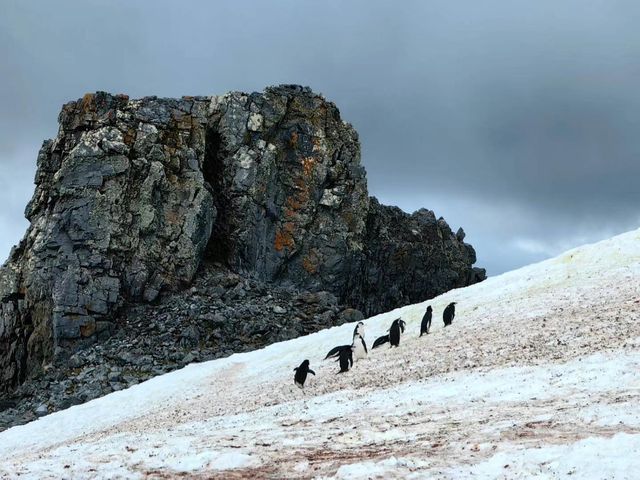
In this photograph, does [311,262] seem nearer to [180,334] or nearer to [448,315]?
[180,334]

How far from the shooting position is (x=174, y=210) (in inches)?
2699

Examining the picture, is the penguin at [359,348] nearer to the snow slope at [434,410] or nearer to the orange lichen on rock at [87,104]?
the snow slope at [434,410]

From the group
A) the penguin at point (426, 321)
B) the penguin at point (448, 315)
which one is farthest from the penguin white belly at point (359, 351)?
the penguin at point (448, 315)

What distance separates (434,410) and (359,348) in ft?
49.2

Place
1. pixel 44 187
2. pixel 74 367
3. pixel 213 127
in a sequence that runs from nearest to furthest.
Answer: pixel 74 367, pixel 44 187, pixel 213 127

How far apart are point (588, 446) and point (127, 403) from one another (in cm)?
3154

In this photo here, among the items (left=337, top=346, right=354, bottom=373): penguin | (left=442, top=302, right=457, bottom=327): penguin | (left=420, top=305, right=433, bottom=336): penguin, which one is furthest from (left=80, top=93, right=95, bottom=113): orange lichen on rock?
(left=337, top=346, right=354, bottom=373): penguin

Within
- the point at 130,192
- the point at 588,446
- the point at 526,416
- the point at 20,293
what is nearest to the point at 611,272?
the point at 526,416

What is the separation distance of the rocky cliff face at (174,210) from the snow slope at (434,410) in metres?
27.5

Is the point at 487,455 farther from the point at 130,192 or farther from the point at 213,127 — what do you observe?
the point at 213,127

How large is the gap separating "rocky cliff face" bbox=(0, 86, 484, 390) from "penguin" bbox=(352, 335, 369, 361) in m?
36.9

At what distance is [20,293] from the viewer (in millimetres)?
63031

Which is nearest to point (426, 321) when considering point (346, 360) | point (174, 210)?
point (346, 360)

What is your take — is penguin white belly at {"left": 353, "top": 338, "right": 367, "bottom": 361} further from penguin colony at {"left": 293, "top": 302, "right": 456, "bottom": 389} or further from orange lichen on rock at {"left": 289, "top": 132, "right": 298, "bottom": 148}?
orange lichen on rock at {"left": 289, "top": 132, "right": 298, "bottom": 148}
